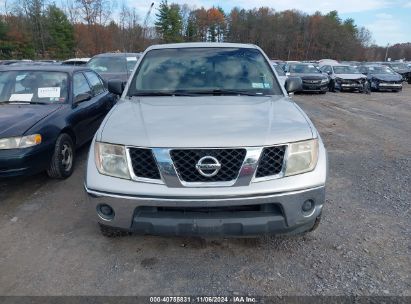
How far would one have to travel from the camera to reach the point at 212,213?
2.62 meters

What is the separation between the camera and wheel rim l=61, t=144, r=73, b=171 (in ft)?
16.1

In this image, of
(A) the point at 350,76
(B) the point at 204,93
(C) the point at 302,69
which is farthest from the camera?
(A) the point at 350,76

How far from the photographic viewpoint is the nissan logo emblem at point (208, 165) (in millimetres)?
2572

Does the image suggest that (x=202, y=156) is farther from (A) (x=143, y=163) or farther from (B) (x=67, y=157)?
(B) (x=67, y=157)

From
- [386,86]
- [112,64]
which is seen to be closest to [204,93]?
[112,64]

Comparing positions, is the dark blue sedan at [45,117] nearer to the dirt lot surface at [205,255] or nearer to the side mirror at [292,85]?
the dirt lot surface at [205,255]

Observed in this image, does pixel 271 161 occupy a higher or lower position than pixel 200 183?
higher

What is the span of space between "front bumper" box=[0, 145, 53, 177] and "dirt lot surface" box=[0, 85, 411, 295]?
40 centimetres

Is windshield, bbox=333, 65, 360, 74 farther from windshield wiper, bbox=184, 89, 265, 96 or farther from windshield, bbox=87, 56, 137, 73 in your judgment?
windshield wiper, bbox=184, 89, 265, 96

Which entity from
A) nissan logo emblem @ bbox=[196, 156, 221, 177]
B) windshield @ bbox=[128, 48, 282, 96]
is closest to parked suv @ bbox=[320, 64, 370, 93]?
windshield @ bbox=[128, 48, 282, 96]

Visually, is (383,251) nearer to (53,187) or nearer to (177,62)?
(177,62)

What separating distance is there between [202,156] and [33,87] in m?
3.87

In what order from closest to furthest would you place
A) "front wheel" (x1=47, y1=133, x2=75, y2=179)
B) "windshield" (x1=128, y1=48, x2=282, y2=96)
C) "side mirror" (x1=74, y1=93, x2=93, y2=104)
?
"windshield" (x1=128, y1=48, x2=282, y2=96) < "front wheel" (x1=47, y1=133, x2=75, y2=179) < "side mirror" (x1=74, y1=93, x2=93, y2=104)

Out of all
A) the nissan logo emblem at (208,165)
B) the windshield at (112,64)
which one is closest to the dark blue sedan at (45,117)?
the nissan logo emblem at (208,165)
